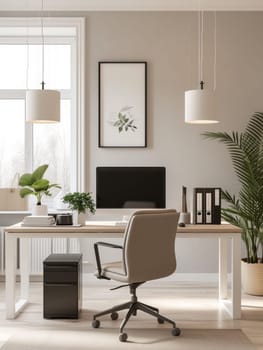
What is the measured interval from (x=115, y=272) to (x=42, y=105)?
1429mm

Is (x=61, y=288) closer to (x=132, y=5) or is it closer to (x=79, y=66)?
(x=79, y=66)

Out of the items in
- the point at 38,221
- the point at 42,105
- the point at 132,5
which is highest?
the point at 132,5

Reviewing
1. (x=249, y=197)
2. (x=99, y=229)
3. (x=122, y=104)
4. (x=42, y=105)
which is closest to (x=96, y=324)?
(x=99, y=229)

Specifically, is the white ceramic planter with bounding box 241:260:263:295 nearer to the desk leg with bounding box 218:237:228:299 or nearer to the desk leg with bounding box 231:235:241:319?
the desk leg with bounding box 218:237:228:299

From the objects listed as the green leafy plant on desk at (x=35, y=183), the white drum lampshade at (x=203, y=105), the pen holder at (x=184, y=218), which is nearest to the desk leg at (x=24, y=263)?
the green leafy plant on desk at (x=35, y=183)

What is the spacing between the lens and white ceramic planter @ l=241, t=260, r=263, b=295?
514 centimetres

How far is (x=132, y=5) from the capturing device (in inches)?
222

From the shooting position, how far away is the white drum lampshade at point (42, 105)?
427cm

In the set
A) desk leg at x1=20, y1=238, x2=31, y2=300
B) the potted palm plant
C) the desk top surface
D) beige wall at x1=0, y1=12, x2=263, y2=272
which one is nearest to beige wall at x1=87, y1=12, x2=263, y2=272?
beige wall at x1=0, y1=12, x2=263, y2=272

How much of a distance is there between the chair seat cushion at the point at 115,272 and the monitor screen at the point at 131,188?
778 mm

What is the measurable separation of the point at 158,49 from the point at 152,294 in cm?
251

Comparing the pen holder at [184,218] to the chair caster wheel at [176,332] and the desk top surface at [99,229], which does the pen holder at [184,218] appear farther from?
the chair caster wheel at [176,332]

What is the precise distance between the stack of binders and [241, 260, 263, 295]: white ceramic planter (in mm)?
959

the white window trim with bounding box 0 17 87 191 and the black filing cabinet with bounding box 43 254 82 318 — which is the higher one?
the white window trim with bounding box 0 17 87 191
